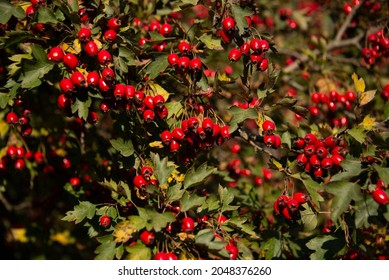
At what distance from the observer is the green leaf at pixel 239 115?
2.27m

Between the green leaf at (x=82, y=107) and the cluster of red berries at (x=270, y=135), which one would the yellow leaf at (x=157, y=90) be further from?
the cluster of red berries at (x=270, y=135)

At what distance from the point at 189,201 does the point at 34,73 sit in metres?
1.03

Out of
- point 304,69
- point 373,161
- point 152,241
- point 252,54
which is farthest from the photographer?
point 304,69

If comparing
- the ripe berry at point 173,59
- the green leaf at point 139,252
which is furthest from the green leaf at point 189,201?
the ripe berry at point 173,59

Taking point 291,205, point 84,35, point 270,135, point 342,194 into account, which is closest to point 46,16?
point 84,35

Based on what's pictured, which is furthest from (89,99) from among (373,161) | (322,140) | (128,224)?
(373,161)

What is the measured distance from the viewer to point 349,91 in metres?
3.37

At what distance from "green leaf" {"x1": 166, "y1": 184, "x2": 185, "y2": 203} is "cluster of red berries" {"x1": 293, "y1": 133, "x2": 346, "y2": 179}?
725 millimetres

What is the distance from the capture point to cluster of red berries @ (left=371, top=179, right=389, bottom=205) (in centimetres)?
192

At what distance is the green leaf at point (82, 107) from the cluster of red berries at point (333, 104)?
6.39 ft

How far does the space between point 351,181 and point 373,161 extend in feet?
0.48

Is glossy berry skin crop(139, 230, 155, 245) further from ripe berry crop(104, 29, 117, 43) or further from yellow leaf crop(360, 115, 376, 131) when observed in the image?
yellow leaf crop(360, 115, 376, 131)

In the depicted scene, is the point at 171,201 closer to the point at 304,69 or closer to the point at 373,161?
the point at 373,161

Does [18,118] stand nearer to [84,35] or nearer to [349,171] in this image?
[84,35]
